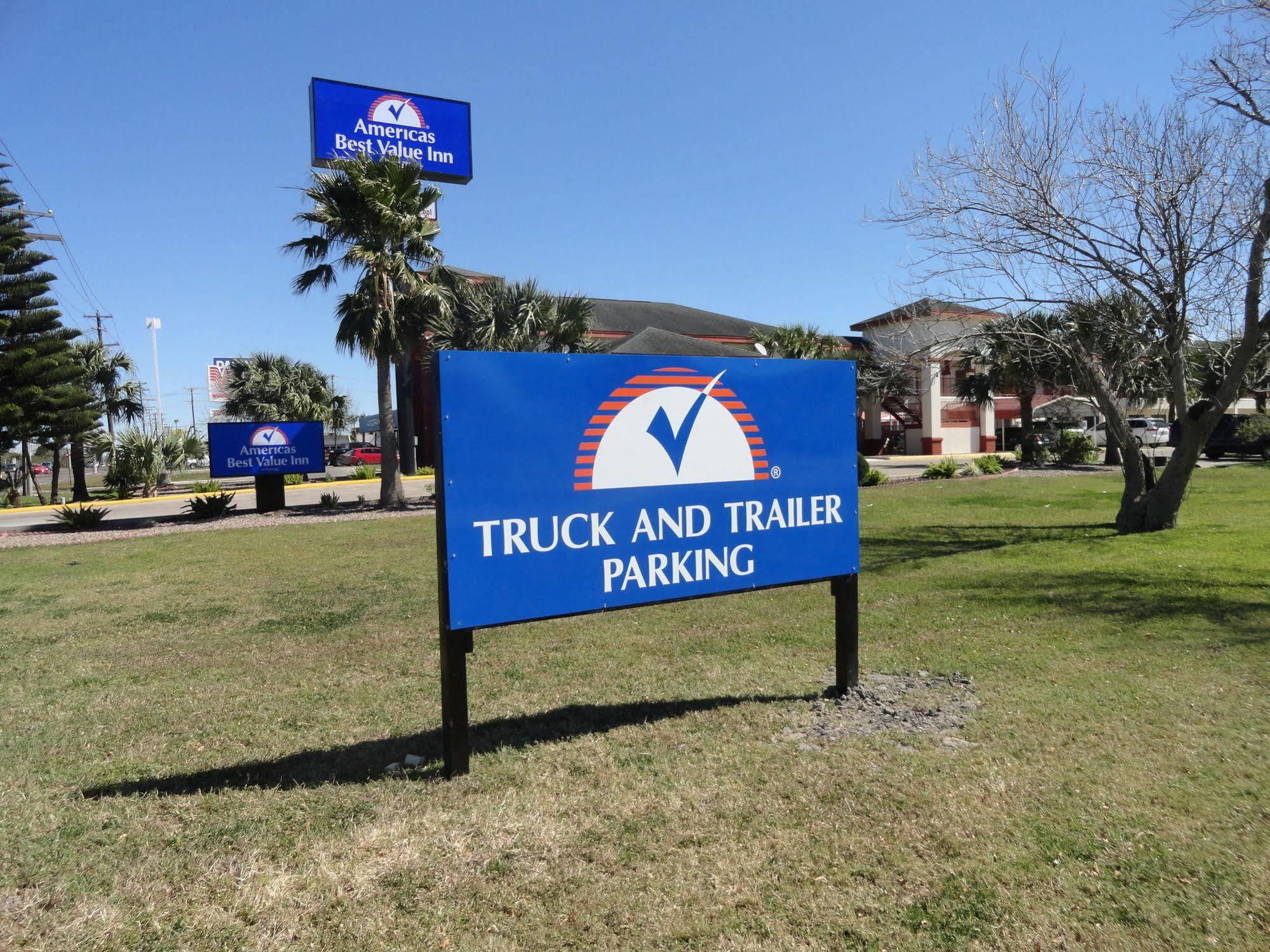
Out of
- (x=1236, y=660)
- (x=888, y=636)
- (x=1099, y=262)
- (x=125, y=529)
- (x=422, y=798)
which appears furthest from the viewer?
(x=125, y=529)

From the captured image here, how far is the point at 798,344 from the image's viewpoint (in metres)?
28.7

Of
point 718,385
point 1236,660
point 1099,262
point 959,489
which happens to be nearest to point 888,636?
point 1236,660

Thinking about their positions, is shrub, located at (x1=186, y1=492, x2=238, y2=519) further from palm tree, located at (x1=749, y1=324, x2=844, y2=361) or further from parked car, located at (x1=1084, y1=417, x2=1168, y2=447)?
parked car, located at (x1=1084, y1=417, x2=1168, y2=447)

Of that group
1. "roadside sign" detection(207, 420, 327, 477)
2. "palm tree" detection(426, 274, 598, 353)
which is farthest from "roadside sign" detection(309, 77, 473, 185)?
"roadside sign" detection(207, 420, 327, 477)

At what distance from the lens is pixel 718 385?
16.5ft

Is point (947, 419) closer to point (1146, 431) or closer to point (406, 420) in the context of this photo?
→ point (1146, 431)

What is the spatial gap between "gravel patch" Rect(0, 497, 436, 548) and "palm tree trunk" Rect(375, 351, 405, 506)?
39 cm

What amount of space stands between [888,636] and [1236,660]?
2.35 m

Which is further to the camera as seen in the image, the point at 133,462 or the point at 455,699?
the point at 133,462

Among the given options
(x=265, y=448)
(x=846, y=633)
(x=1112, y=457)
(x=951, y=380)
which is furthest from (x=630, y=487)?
(x=951, y=380)

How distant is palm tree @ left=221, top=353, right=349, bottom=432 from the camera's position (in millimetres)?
42281

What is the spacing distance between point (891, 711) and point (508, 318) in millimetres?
18846

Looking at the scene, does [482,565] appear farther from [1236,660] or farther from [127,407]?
[127,407]

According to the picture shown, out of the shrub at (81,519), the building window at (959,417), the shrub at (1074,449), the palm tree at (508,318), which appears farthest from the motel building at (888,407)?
the shrub at (81,519)
